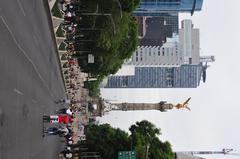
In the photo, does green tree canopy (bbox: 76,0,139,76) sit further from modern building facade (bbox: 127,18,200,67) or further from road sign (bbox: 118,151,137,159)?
modern building facade (bbox: 127,18,200,67)

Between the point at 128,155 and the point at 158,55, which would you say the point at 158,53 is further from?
the point at 128,155

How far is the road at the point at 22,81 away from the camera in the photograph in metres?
18.5

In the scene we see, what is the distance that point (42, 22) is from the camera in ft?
112

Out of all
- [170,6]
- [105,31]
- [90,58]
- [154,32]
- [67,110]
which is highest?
Result: [154,32]

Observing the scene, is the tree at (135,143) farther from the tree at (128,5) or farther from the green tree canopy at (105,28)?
the tree at (128,5)

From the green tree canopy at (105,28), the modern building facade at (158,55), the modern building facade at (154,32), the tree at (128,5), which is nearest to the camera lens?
the green tree canopy at (105,28)

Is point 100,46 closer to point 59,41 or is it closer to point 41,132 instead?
point 59,41

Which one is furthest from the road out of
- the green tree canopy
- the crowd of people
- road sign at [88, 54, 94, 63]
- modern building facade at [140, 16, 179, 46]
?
modern building facade at [140, 16, 179, 46]

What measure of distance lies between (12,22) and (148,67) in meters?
178

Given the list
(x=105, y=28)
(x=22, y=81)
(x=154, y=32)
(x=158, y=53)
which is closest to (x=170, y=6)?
(x=154, y=32)

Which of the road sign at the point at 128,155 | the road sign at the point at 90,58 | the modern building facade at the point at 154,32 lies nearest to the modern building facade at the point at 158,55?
the modern building facade at the point at 154,32

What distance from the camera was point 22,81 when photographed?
22.6 m

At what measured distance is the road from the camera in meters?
18.5

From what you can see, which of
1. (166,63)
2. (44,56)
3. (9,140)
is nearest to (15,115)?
(9,140)
